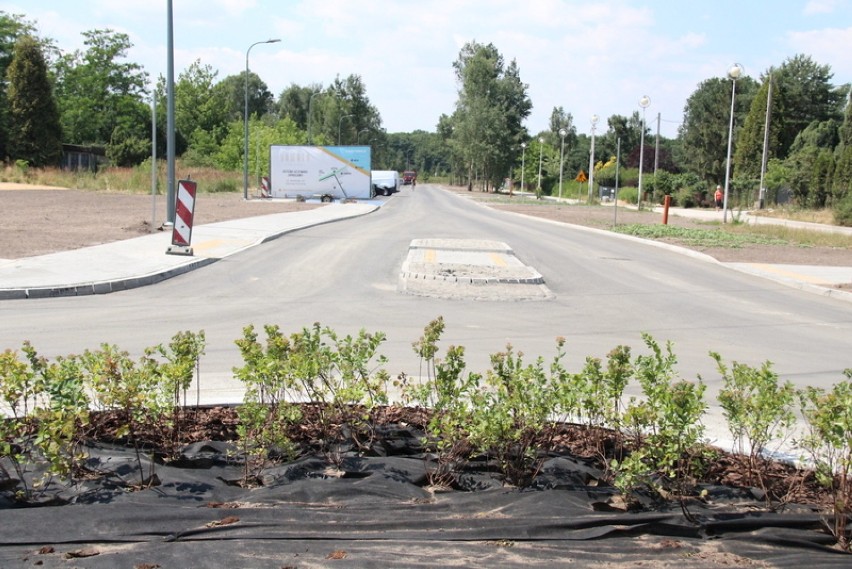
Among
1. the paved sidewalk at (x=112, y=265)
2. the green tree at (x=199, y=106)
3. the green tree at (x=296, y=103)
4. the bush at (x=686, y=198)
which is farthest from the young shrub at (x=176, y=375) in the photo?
the green tree at (x=296, y=103)

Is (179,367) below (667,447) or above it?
above

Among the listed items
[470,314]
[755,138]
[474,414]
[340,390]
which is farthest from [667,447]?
[755,138]

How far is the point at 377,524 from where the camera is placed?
3.86m

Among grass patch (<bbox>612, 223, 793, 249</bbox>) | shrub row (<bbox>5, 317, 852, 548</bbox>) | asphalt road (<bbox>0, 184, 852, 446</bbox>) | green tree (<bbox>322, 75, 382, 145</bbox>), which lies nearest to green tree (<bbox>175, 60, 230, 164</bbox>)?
green tree (<bbox>322, 75, 382, 145</bbox>)

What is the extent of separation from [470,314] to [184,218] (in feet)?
25.8

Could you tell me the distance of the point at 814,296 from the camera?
48.3ft

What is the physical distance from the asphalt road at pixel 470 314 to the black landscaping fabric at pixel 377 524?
1.86 m

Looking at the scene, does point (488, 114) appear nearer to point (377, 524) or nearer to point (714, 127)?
point (714, 127)

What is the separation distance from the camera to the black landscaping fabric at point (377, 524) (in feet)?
11.6

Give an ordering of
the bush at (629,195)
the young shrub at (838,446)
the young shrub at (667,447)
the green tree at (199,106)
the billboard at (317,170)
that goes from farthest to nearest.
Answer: the green tree at (199,106), the bush at (629,195), the billboard at (317,170), the young shrub at (667,447), the young shrub at (838,446)

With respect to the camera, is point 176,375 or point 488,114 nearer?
point 176,375

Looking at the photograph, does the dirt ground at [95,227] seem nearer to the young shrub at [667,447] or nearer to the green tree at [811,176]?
the young shrub at [667,447]

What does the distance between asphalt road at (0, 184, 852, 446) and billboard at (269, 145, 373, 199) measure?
110 feet

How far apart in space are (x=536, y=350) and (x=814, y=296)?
846 cm
